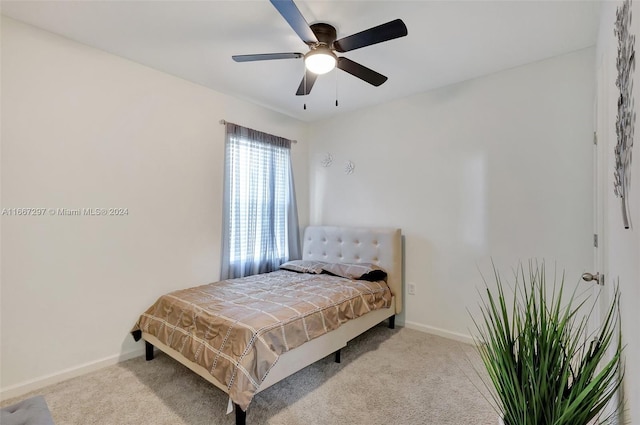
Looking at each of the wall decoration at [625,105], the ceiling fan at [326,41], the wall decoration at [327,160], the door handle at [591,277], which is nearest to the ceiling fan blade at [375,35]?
the ceiling fan at [326,41]

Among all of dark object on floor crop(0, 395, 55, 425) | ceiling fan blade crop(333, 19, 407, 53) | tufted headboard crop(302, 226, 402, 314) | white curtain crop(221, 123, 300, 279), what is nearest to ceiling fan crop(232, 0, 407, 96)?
ceiling fan blade crop(333, 19, 407, 53)

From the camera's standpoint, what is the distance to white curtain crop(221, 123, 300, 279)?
322 centimetres

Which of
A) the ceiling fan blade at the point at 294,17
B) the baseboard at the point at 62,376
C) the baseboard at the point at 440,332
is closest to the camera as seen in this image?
the ceiling fan blade at the point at 294,17

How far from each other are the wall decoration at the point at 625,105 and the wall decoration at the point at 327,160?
3.00 m

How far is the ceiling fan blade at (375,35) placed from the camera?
1.65 meters

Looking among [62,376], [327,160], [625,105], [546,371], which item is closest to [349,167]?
[327,160]

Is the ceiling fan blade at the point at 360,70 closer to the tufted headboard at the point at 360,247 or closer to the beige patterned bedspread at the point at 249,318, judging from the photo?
the tufted headboard at the point at 360,247

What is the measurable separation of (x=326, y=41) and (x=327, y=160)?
199 cm

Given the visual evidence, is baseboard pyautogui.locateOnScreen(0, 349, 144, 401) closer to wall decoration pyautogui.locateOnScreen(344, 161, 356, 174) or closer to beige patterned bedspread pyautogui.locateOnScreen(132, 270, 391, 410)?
beige patterned bedspread pyautogui.locateOnScreen(132, 270, 391, 410)

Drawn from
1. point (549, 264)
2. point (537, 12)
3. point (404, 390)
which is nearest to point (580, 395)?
point (404, 390)

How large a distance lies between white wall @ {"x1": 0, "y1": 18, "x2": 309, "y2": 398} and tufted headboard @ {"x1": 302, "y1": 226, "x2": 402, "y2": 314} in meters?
1.30

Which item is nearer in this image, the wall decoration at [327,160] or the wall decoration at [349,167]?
the wall decoration at [349,167]

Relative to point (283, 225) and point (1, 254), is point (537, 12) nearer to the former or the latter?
point (283, 225)

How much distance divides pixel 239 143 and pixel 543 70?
2.95 m
